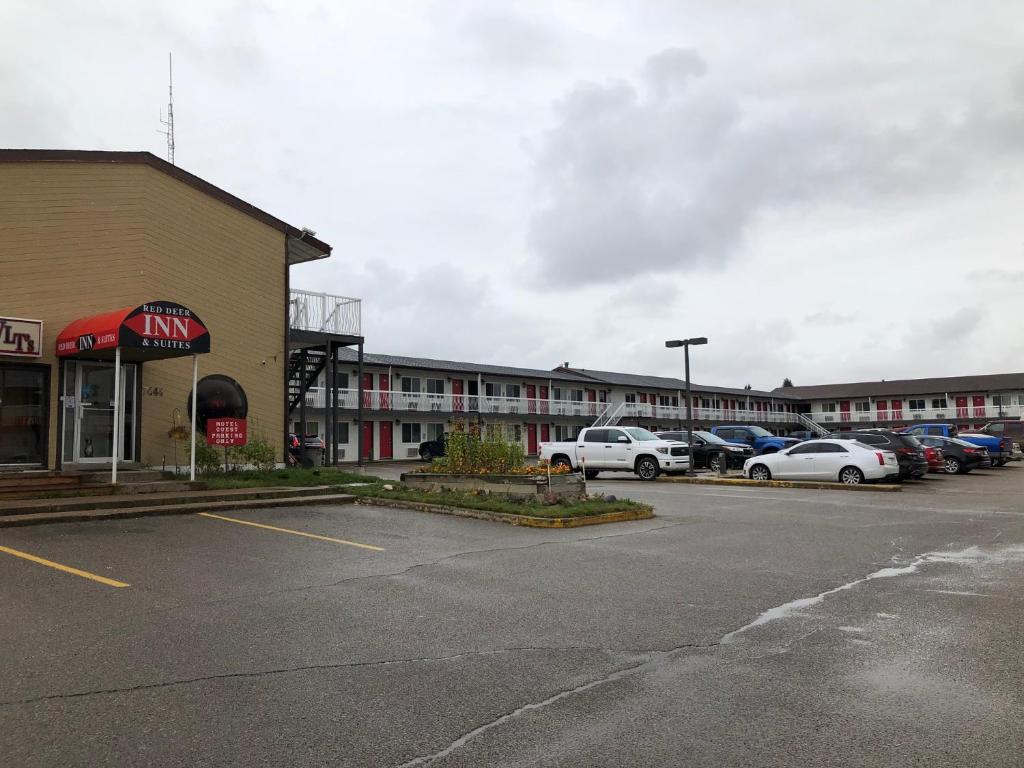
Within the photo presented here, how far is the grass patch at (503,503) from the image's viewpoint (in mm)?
12805

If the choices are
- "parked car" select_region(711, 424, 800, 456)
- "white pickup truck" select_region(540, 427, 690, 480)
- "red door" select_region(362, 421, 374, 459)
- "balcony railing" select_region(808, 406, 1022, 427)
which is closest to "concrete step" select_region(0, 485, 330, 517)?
"white pickup truck" select_region(540, 427, 690, 480)

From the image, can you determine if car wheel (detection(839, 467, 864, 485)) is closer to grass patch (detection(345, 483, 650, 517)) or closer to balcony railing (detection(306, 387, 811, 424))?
grass patch (detection(345, 483, 650, 517))

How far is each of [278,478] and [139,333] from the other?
4580 millimetres

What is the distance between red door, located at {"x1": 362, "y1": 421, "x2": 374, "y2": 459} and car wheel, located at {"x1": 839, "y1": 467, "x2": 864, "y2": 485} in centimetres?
2559

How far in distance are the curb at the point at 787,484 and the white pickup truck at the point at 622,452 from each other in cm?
78

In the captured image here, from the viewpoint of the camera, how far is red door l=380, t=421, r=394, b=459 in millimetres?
41312

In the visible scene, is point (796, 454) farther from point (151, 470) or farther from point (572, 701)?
point (572, 701)

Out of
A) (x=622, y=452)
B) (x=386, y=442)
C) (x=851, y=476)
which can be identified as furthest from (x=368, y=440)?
(x=851, y=476)

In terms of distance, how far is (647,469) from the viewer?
24.1 meters

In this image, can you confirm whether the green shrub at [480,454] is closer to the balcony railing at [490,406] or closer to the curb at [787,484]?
the curb at [787,484]

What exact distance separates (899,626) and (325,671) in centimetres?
445

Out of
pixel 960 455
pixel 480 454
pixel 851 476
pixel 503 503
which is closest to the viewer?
pixel 503 503

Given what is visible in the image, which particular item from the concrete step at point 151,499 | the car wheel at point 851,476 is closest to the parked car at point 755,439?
the car wheel at point 851,476

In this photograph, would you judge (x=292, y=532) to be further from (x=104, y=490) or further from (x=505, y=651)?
(x=505, y=651)
